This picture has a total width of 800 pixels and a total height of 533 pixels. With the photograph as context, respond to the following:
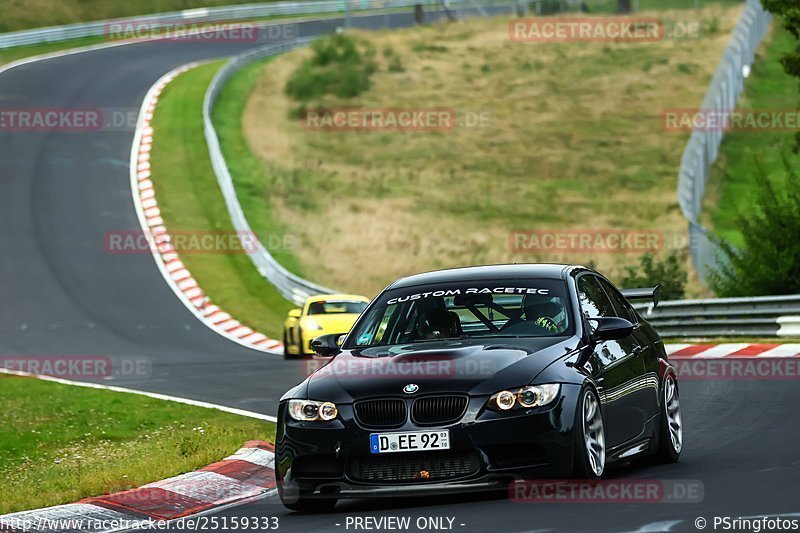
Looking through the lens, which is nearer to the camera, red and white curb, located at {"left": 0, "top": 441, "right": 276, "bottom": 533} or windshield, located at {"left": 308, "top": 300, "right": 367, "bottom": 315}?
red and white curb, located at {"left": 0, "top": 441, "right": 276, "bottom": 533}

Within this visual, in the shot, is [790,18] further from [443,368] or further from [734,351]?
[443,368]

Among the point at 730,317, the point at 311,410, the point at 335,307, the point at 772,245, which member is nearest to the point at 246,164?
the point at 335,307

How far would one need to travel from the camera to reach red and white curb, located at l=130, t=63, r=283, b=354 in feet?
99.1

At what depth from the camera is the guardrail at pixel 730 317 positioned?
71.8 feet

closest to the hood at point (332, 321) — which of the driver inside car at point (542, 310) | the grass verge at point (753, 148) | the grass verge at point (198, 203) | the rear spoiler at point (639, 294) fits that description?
the grass verge at point (198, 203)

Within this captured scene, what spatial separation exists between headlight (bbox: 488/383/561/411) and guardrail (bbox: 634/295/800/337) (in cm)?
1268

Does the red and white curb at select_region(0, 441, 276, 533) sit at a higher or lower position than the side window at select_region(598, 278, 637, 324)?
lower

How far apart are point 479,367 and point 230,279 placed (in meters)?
27.6

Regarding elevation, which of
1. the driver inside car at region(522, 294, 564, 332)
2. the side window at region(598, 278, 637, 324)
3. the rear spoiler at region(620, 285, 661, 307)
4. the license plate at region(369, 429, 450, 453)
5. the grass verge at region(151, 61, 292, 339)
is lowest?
the grass verge at region(151, 61, 292, 339)

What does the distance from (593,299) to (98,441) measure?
5.98m

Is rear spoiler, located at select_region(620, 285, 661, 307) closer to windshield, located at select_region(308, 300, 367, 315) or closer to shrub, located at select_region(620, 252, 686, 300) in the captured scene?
windshield, located at select_region(308, 300, 367, 315)

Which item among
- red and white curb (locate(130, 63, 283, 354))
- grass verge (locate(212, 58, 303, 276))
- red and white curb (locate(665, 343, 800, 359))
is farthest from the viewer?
grass verge (locate(212, 58, 303, 276))

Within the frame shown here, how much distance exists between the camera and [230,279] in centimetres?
3628

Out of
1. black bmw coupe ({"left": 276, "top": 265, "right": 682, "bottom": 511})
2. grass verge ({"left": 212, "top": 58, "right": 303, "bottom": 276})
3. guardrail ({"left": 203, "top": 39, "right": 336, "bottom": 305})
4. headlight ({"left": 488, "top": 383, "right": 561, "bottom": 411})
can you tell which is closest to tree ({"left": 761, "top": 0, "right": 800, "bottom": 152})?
guardrail ({"left": 203, "top": 39, "right": 336, "bottom": 305})
